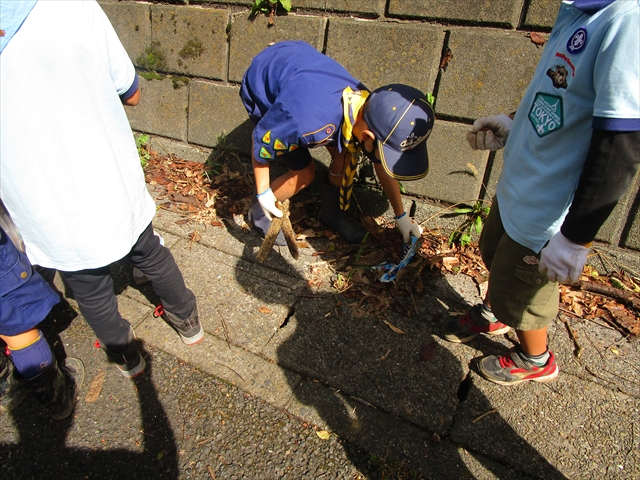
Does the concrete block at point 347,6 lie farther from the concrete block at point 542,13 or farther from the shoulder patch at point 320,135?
the shoulder patch at point 320,135

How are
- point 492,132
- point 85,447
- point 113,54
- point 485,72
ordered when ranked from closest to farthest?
point 113,54 → point 85,447 → point 492,132 → point 485,72

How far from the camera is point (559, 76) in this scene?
57.9 inches

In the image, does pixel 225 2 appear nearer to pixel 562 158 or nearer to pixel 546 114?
pixel 546 114

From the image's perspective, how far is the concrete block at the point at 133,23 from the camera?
3725mm

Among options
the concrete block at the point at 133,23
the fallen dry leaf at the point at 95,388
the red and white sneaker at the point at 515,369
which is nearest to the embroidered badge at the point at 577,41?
the red and white sneaker at the point at 515,369

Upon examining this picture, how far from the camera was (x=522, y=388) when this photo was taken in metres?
2.22

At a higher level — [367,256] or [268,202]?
[268,202]

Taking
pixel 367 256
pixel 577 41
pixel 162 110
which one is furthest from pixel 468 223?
pixel 162 110

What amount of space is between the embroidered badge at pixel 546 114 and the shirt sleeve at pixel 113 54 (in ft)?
5.21

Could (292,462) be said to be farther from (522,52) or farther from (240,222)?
(522,52)

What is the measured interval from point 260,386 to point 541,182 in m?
1.60

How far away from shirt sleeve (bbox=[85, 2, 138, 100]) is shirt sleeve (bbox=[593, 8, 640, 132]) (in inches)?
65.5

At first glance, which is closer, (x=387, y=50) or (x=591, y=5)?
(x=591, y=5)

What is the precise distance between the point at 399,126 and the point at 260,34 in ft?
5.71
